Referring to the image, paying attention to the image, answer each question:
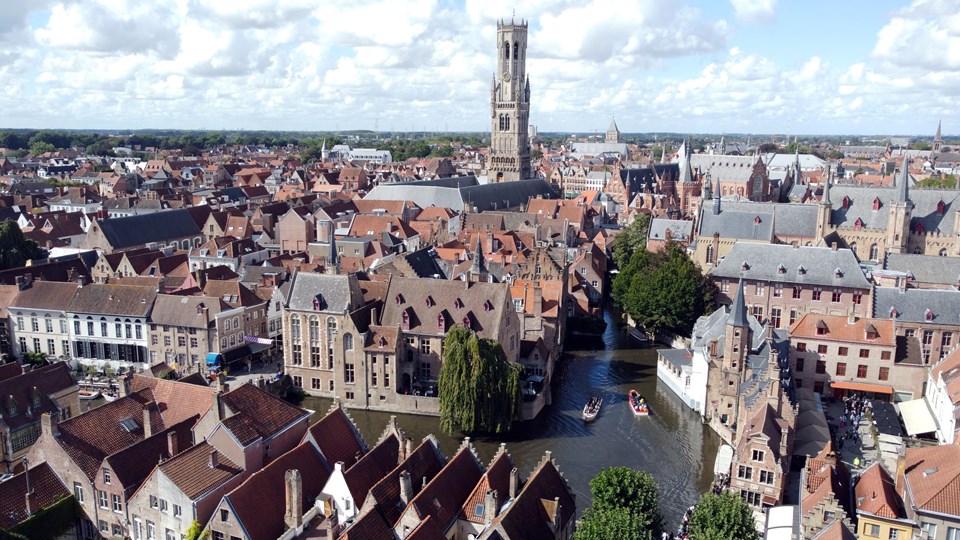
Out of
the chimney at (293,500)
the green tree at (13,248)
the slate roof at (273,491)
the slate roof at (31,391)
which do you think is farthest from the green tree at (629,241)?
the green tree at (13,248)

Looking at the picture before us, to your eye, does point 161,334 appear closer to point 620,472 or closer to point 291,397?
point 291,397

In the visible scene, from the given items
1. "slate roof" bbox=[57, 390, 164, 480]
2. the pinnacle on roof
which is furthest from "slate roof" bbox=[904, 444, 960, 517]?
"slate roof" bbox=[57, 390, 164, 480]

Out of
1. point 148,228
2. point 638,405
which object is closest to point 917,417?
point 638,405

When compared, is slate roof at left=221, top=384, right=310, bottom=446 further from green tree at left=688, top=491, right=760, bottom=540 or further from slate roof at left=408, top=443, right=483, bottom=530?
green tree at left=688, top=491, right=760, bottom=540

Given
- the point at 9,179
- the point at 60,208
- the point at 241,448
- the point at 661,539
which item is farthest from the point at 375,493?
the point at 9,179

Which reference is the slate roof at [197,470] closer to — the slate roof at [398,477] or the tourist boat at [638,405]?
the slate roof at [398,477]

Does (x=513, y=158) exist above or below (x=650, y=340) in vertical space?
above
